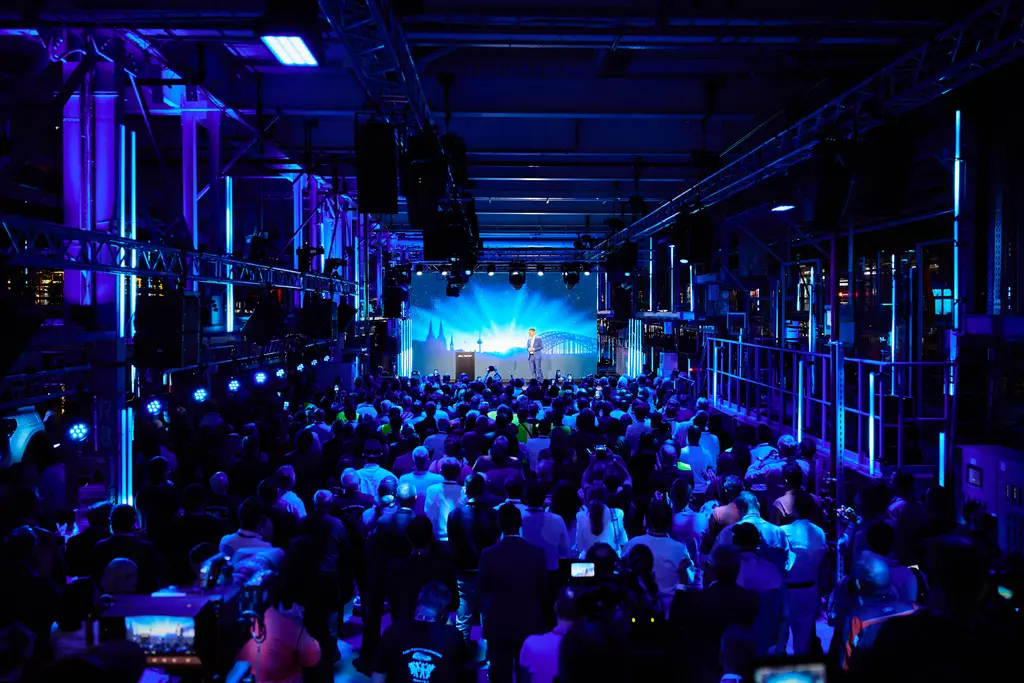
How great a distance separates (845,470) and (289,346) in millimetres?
9120

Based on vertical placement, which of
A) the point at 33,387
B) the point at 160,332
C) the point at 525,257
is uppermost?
the point at 525,257

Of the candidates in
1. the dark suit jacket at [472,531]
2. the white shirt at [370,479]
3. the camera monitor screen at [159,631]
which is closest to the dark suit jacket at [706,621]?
the dark suit jacket at [472,531]

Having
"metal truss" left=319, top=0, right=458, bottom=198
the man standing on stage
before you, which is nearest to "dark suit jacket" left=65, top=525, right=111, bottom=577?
"metal truss" left=319, top=0, right=458, bottom=198

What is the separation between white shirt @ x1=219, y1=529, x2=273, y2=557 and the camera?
4559 millimetres

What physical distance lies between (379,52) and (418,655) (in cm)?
512

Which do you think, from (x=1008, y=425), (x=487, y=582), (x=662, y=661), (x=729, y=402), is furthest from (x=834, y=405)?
(x=729, y=402)

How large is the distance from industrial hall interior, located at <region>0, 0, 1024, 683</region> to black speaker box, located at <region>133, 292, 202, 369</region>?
0.03 metres

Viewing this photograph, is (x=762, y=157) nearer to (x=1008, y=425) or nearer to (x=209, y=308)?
(x=1008, y=425)

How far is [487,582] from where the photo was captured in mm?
4320

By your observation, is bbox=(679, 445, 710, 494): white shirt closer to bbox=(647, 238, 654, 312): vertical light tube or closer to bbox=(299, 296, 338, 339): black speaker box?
bbox=(299, 296, 338, 339): black speaker box

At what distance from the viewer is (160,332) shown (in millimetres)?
7637

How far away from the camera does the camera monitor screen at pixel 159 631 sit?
247 centimetres

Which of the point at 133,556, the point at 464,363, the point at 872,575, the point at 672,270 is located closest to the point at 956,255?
the point at 872,575

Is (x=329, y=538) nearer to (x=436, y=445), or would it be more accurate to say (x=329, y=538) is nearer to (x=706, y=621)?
(x=706, y=621)
